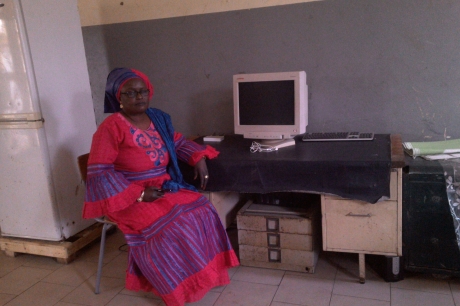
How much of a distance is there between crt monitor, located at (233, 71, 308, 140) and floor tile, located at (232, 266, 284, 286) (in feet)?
2.56

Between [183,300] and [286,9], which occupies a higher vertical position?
[286,9]

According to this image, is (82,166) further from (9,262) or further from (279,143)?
(279,143)

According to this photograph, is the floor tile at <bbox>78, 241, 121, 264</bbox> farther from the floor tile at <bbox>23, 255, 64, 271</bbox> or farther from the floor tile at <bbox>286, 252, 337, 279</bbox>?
the floor tile at <bbox>286, 252, 337, 279</bbox>

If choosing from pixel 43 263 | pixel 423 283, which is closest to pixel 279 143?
pixel 423 283

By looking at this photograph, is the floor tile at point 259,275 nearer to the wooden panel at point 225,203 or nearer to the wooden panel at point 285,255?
the wooden panel at point 285,255

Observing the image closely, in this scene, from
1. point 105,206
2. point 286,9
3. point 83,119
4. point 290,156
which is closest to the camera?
point 105,206

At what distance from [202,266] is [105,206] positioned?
1.83 ft

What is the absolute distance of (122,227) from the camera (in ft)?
6.23

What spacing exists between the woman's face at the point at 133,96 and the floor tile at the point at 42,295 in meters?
1.10

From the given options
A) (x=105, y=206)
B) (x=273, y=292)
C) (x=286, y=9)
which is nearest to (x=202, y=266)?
(x=273, y=292)

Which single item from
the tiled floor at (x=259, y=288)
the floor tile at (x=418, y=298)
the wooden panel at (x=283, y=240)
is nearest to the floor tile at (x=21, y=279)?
the tiled floor at (x=259, y=288)

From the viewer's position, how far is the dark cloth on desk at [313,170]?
5.97 feet

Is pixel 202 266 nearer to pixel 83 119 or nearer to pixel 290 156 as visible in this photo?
pixel 290 156

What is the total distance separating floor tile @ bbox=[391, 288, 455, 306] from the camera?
5.98ft
